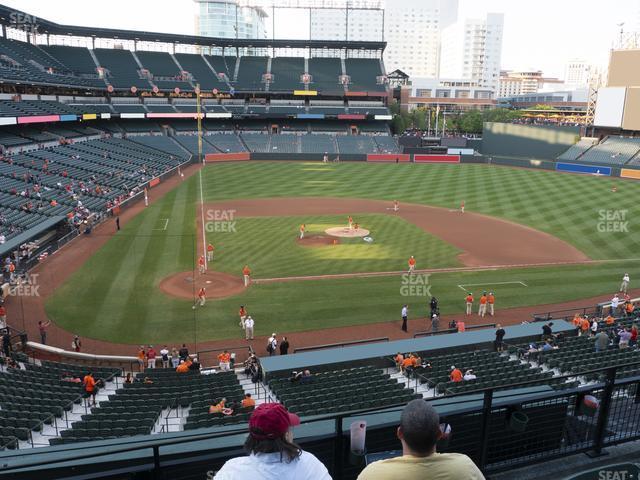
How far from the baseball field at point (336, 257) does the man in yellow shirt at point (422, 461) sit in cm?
1970

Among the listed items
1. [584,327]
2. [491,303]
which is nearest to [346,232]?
[491,303]

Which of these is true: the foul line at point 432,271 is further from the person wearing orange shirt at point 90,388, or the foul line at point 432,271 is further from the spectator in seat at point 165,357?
the person wearing orange shirt at point 90,388

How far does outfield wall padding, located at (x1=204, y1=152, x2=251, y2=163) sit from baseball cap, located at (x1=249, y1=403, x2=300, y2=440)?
76.5 meters

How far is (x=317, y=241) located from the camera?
37.1 metres

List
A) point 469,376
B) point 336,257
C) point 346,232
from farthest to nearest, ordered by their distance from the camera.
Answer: point 346,232 < point 336,257 < point 469,376

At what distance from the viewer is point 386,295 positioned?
27406 millimetres

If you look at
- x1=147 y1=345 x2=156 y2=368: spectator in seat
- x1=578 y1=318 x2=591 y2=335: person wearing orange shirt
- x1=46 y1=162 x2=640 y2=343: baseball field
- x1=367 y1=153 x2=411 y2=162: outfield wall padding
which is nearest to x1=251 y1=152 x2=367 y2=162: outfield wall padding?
x1=367 y1=153 x2=411 y2=162: outfield wall padding

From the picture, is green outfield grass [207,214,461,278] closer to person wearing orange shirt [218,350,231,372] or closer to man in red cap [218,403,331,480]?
person wearing orange shirt [218,350,231,372]

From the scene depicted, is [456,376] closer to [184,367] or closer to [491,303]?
[184,367]

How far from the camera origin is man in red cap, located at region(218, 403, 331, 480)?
344 cm

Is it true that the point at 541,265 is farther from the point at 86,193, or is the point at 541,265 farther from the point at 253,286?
the point at 86,193

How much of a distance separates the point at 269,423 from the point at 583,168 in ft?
256

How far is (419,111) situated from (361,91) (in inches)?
1364

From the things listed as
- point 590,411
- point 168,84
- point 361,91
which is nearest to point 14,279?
point 590,411
